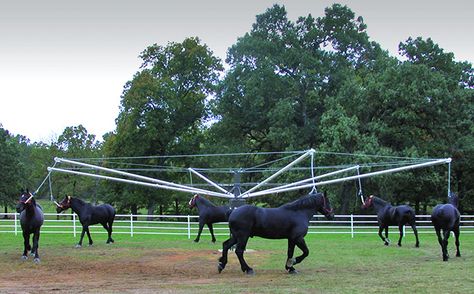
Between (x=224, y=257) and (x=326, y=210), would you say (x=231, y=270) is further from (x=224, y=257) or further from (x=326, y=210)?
(x=326, y=210)

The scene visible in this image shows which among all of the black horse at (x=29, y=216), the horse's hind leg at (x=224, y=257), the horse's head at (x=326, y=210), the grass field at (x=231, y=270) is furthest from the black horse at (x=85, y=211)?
the horse's head at (x=326, y=210)

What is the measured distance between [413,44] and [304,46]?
6930mm

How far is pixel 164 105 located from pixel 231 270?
27.2 metres

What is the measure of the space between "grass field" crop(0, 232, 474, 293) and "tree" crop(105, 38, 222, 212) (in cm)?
1983

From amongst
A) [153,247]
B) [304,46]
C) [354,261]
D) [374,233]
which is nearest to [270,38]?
[304,46]

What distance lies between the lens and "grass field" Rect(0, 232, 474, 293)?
912 cm

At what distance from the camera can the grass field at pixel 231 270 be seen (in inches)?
359

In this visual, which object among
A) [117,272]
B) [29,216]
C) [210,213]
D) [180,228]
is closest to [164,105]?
[180,228]

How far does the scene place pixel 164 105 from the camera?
3800cm

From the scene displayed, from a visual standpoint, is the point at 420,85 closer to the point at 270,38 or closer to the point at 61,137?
the point at 270,38

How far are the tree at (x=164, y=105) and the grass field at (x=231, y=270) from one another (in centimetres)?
1983

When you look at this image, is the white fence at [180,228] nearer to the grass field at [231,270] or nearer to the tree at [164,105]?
the grass field at [231,270]

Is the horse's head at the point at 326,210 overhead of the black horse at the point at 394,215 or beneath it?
overhead

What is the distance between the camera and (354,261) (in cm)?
1329
